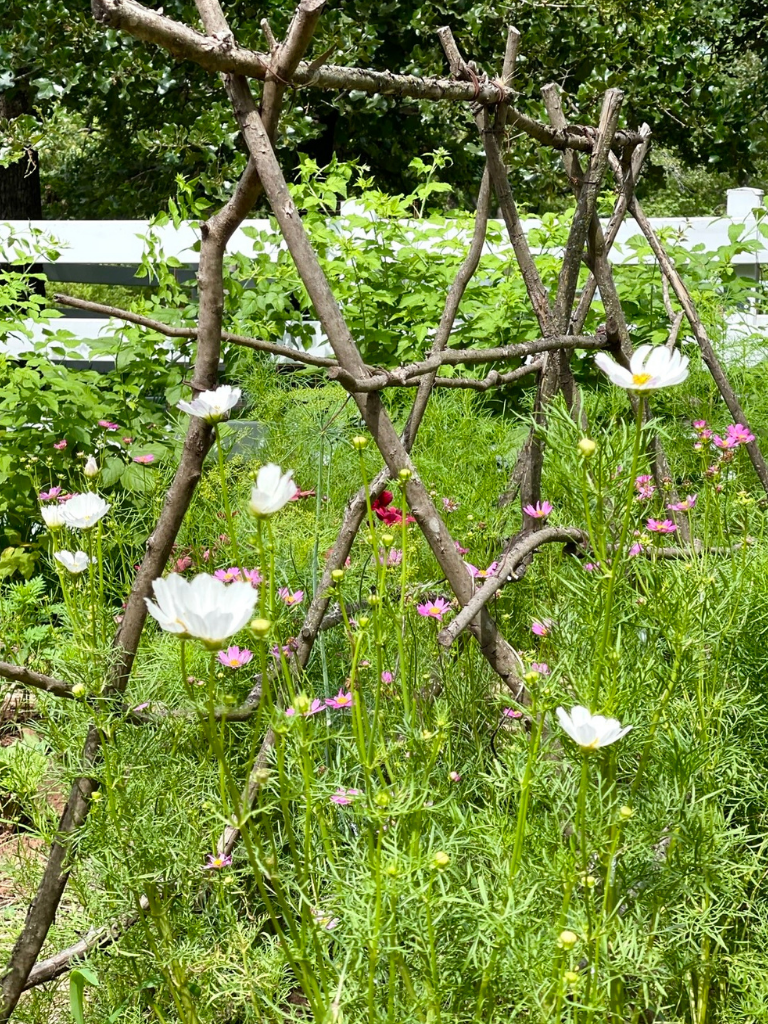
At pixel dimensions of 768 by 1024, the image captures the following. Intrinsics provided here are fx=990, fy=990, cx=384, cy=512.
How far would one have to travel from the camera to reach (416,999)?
1171 mm

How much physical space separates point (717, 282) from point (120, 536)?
3.08 meters

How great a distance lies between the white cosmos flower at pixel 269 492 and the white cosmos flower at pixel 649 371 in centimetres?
37

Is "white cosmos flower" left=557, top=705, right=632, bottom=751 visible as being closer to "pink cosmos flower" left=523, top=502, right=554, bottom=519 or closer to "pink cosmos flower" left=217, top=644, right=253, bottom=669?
"pink cosmos flower" left=217, top=644, right=253, bottom=669

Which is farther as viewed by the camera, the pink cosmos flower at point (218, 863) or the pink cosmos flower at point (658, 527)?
the pink cosmos flower at point (658, 527)

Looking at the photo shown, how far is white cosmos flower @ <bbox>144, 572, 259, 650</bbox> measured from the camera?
0.86 meters

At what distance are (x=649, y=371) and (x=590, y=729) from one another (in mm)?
446

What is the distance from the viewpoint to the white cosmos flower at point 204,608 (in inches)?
33.9

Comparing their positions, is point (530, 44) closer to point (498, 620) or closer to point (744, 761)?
point (498, 620)

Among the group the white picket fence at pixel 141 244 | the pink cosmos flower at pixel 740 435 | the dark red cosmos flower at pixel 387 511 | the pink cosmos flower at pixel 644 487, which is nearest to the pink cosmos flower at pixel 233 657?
the dark red cosmos flower at pixel 387 511

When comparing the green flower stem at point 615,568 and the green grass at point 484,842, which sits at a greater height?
the green flower stem at point 615,568

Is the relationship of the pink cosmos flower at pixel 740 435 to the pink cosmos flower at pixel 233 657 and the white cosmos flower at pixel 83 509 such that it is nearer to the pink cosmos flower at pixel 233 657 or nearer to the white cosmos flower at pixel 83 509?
the pink cosmos flower at pixel 233 657

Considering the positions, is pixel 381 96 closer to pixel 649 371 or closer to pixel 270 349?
pixel 270 349

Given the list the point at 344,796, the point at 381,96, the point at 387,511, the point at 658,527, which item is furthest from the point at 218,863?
the point at 381,96

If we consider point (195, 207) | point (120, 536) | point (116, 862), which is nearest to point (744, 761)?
point (116, 862)
